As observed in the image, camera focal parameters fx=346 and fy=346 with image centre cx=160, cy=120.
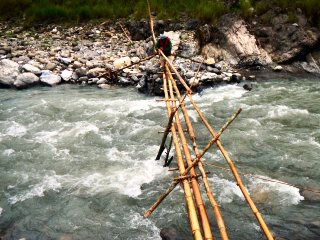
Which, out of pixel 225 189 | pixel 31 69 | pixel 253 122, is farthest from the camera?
pixel 31 69

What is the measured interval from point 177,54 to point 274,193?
8.26m

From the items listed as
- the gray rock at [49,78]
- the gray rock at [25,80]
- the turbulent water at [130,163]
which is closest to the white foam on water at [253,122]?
the turbulent water at [130,163]

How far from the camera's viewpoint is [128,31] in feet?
52.4

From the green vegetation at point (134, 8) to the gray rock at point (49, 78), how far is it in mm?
5685

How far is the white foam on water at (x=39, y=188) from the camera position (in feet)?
19.5

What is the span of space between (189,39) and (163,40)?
4.07m

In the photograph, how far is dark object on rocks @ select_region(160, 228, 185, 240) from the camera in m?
4.94

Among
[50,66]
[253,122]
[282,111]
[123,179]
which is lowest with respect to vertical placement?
[123,179]

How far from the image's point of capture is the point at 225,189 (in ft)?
20.0

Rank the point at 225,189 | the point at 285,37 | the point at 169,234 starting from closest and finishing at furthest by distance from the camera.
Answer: the point at 169,234 → the point at 225,189 → the point at 285,37

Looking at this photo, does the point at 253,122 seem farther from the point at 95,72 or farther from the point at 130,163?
the point at 95,72

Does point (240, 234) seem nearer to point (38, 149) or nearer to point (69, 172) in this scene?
point (69, 172)

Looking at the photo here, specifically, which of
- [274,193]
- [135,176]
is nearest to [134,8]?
[135,176]

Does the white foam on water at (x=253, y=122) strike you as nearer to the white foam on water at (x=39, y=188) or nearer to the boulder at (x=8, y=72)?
the white foam on water at (x=39, y=188)
